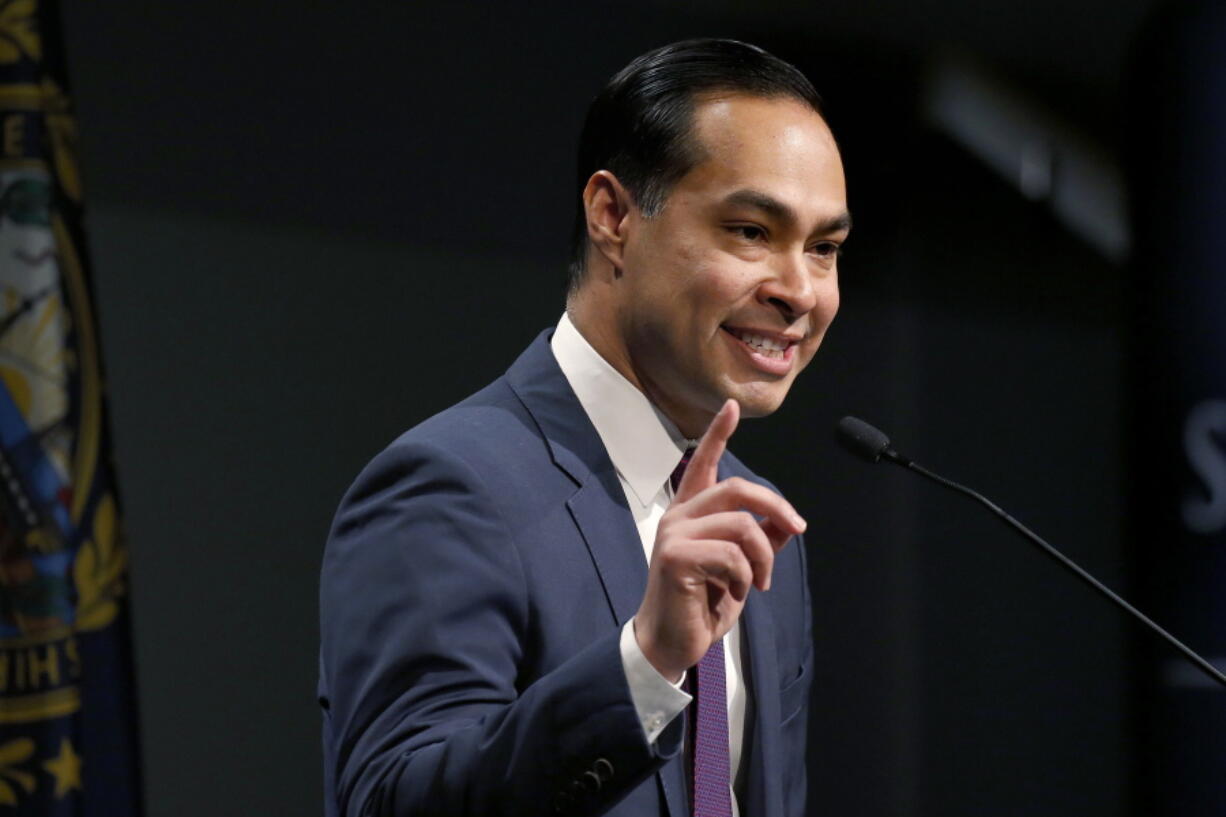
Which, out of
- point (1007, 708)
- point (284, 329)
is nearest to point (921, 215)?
point (1007, 708)

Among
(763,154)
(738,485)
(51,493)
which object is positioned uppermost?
(763,154)

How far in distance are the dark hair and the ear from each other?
0.05 feet

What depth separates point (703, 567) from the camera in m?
1.27

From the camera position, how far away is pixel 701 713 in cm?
162

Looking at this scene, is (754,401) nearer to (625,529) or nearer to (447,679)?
(625,529)

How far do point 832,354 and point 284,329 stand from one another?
5.17 ft

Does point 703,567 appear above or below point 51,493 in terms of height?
above

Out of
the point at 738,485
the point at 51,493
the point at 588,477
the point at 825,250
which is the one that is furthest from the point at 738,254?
the point at 51,493

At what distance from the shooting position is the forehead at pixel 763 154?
1676 millimetres

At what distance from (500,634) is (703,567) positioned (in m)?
0.29

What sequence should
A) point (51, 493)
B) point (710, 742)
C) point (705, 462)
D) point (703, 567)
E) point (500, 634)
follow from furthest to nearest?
point (51, 493) → point (710, 742) → point (500, 634) → point (705, 462) → point (703, 567)

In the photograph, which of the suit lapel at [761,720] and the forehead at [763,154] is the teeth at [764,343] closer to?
the forehead at [763,154]

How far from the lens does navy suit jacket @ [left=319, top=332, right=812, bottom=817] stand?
1.31 m

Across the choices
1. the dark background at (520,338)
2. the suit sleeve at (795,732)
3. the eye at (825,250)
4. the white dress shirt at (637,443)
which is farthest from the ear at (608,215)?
the dark background at (520,338)
